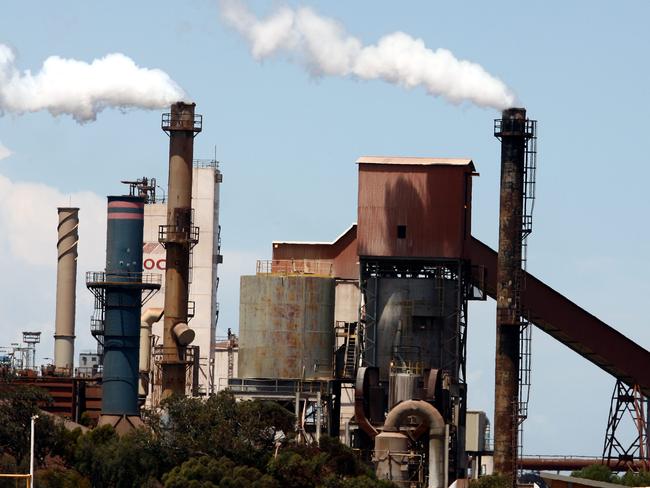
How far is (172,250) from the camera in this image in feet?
281

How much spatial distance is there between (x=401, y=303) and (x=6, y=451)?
20.7 meters

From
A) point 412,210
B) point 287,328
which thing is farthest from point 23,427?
point 412,210

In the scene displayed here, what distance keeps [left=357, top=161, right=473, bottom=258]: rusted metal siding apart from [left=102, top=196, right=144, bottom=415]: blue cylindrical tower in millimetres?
10822

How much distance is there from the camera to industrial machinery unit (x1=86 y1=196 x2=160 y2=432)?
8544 centimetres

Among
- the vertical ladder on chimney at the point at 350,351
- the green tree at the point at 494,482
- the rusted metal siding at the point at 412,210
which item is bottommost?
the green tree at the point at 494,482

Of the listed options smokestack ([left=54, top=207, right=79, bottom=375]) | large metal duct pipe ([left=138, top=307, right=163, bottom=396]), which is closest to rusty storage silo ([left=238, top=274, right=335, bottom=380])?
large metal duct pipe ([left=138, top=307, right=163, bottom=396])

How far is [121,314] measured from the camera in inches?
3378

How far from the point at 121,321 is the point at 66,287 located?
863 inches

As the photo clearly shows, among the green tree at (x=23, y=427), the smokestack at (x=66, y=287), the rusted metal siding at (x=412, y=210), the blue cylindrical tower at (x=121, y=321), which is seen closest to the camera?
the green tree at (x=23, y=427)

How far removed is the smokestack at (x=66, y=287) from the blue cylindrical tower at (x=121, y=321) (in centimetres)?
2087

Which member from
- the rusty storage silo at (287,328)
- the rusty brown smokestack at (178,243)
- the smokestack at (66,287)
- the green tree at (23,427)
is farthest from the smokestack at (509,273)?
the smokestack at (66,287)

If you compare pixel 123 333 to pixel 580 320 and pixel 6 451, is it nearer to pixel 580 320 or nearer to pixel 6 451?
pixel 6 451

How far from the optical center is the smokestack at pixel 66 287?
10662cm

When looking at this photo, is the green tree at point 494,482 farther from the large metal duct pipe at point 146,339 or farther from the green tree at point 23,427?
the large metal duct pipe at point 146,339
